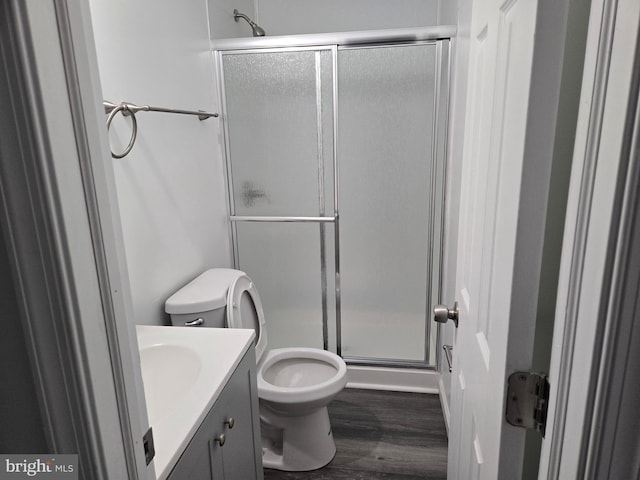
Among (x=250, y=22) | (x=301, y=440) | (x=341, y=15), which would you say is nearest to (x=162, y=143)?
(x=250, y=22)

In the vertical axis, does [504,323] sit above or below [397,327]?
above

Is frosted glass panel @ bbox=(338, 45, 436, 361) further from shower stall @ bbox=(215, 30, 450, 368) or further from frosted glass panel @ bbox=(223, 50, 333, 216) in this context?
frosted glass panel @ bbox=(223, 50, 333, 216)

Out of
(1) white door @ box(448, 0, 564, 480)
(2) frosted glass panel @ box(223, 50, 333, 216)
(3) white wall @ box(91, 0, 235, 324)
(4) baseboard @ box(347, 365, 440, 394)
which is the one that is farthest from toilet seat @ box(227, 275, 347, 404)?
(1) white door @ box(448, 0, 564, 480)

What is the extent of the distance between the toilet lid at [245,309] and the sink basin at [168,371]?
1.30 feet

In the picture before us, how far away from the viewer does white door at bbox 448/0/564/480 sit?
552 mm

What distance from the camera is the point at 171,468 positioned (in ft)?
2.70

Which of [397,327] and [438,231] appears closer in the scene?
[438,231]

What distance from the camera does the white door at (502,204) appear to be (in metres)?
0.55

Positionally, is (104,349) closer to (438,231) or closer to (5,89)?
(5,89)

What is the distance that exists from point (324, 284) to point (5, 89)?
6.88 ft

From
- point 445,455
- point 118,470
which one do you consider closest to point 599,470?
point 118,470

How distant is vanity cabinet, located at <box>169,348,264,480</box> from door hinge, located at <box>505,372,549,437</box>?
67 cm

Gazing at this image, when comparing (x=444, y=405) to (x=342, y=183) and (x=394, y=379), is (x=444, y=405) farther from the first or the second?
(x=342, y=183)

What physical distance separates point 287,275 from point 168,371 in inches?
50.8
